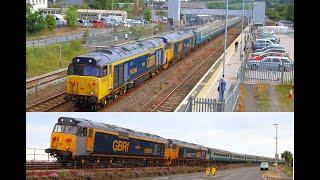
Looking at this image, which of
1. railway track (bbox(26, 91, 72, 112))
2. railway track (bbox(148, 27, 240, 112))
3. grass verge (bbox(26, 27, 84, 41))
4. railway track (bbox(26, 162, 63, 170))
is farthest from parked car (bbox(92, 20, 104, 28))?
railway track (bbox(26, 162, 63, 170))

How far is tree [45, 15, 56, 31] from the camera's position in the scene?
17.1 ft

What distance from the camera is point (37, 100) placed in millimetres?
4988

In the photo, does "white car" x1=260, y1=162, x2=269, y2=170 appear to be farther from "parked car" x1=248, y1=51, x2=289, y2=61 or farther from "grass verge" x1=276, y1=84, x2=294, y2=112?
"parked car" x1=248, y1=51, x2=289, y2=61

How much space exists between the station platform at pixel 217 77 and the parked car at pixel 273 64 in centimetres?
18

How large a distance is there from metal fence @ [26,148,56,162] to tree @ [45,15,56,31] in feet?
4.03

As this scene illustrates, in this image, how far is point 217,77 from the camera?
5.57 m

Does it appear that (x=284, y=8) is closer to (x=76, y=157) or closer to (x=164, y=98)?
(x=164, y=98)

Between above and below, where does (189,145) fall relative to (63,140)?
below

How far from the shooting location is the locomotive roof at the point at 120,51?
5270mm

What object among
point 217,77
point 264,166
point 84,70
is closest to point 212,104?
point 217,77

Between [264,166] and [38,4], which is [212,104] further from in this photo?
[38,4]

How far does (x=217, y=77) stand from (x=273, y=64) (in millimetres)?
613
